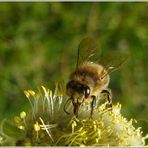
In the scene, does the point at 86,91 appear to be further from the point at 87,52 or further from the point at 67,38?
the point at 67,38

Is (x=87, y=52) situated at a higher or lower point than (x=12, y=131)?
higher

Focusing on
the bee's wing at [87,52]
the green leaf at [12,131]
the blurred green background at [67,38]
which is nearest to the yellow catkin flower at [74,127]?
the green leaf at [12,131]

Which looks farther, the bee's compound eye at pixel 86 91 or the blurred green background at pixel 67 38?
the blurred green background at pixel 67 38

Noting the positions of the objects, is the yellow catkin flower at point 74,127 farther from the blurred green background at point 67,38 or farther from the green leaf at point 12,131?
the blurred green background at point 67,38

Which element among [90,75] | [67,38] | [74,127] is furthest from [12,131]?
[67,38]

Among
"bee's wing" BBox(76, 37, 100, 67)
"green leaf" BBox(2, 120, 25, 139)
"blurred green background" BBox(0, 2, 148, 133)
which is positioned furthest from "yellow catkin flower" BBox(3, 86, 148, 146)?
"blurred green background" BBox(0, 2, 148, 133)

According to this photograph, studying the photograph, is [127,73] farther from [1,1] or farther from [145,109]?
[1,1]

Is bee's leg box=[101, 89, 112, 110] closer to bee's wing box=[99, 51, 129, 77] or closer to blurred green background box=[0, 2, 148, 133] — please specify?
bee's wing box=[99, 51, 129, 77]
